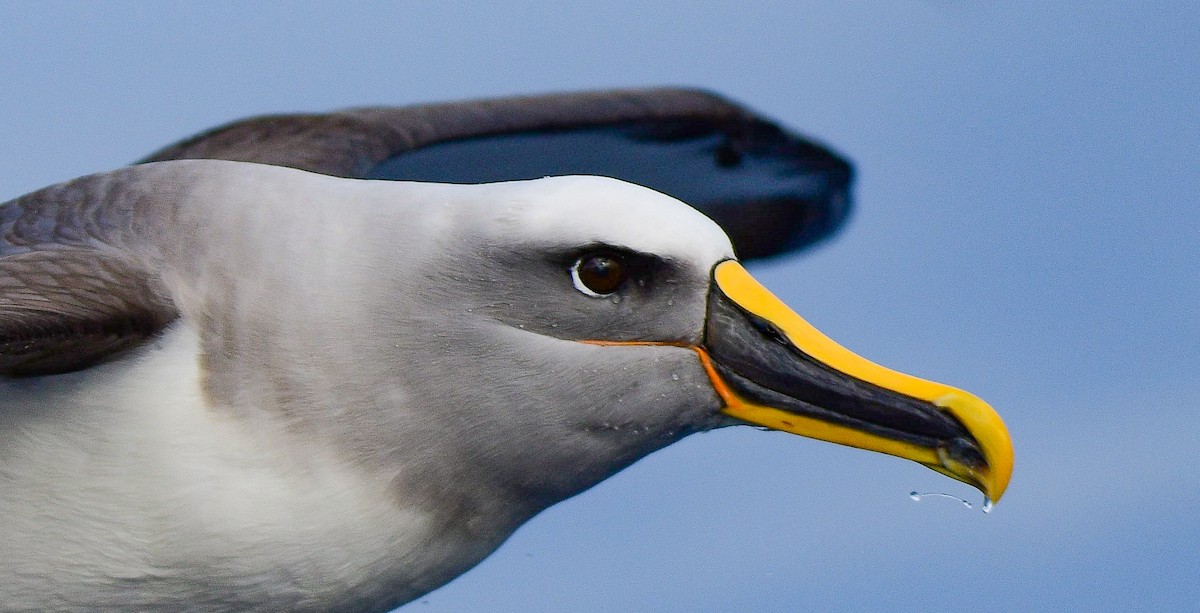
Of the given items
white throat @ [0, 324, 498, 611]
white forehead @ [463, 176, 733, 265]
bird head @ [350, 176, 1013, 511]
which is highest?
white forehead @ [463, 176, 733, 265]

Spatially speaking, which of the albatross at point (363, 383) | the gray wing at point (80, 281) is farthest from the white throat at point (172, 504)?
the gray wing at point (80, 281)

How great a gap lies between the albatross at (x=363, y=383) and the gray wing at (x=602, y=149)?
5.57 feet

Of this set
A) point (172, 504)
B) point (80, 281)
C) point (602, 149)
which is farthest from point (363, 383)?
point (602, 149)

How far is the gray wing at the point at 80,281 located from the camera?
9.59 feet

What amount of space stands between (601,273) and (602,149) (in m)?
3.01

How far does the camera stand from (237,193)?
3.37 meters

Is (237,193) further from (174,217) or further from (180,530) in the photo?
(180,530)

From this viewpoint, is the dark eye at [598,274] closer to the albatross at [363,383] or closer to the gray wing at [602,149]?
the albatross at [363,383]

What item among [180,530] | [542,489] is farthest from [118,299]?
[542,489]

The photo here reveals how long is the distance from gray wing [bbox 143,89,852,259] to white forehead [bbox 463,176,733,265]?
1937 millimetres

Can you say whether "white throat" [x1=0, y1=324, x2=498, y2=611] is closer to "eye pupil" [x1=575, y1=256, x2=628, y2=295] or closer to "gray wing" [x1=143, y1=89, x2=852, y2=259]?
"eye pupil" [x1=575, y1=256, x2=628, y2=295]

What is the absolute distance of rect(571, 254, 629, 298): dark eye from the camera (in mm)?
3041

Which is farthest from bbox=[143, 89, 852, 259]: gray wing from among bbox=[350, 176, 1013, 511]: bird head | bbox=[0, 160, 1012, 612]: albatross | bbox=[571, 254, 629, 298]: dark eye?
bbox=[571, 254, 629, 298]: dark eye

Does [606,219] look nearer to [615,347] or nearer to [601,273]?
[601,273]
